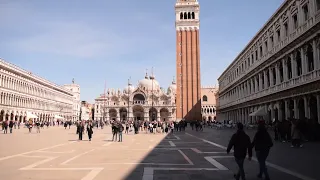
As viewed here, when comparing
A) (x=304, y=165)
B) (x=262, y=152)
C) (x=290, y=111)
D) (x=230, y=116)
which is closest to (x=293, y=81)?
(x=290, y=111)

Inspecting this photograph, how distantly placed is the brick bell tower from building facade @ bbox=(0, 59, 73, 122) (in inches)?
1177

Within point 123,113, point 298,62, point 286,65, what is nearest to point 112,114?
point 123,113

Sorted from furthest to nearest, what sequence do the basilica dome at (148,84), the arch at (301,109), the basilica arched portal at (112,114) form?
1. the basilica dome at (148,84)
2. the basilica arched portal at (112,114)
3. the arch at (301,109)

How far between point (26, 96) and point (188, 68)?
40.4m

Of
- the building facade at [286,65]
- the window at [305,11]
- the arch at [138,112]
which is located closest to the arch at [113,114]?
the arch at [138,112]

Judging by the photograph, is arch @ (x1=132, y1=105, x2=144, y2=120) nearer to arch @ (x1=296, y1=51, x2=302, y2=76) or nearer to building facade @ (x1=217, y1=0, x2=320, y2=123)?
building facade @ (x1=217, y1=0, x2=320, y2=123)

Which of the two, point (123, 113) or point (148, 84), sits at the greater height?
point (148, 84)

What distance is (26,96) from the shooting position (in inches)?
2849

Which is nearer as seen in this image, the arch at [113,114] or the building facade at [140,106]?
the building facade at [140,106]

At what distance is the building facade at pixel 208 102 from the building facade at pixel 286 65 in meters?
62.1

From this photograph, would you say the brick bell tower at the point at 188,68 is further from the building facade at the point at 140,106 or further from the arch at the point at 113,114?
the arch at the point at 113,114

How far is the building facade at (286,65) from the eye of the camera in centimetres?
2248

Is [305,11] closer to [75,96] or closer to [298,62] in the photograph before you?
[298,62]

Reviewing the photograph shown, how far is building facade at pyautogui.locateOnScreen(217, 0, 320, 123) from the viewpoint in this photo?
885 inches
